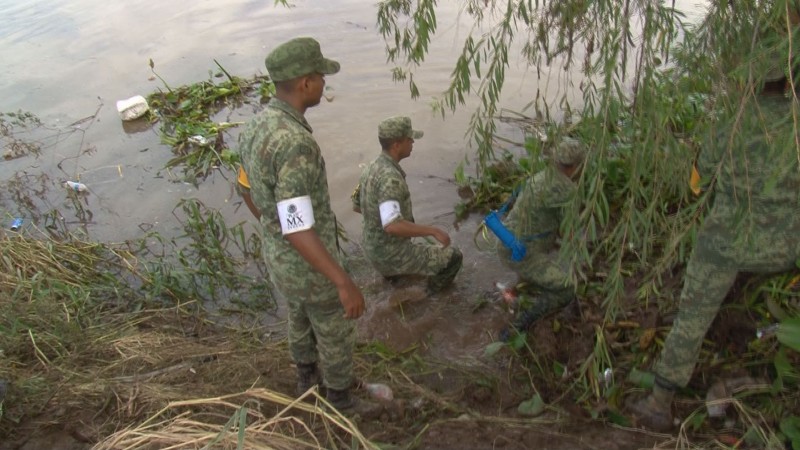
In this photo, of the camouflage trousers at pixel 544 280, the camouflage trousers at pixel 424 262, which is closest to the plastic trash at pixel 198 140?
the camouflage trousers at pixel 424 262

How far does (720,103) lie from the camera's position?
240 centimetres

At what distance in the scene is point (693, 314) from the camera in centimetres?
307

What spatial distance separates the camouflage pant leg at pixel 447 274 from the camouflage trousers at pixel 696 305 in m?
1.87

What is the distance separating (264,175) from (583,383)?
2142 millimetres

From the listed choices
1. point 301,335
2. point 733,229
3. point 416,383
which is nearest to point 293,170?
point 301,335

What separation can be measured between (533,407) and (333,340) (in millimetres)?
1176

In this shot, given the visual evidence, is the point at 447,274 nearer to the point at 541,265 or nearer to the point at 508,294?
the point at 508,294

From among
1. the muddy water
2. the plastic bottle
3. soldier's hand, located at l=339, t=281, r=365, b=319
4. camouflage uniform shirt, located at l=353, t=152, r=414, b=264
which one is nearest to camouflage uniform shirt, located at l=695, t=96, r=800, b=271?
the muddy water

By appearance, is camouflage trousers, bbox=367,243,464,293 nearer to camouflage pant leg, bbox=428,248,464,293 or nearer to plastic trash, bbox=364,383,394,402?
camouflage pant leg, bbox=428,248,464,293

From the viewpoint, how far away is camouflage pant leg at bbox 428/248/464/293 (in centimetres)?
483

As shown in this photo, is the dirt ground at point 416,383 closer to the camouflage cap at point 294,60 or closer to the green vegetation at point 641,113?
the green vegetation at point 641,113

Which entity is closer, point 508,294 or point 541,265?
point 541,265

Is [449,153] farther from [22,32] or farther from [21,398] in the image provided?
[22,32]

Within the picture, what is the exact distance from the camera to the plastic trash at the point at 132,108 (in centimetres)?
789
